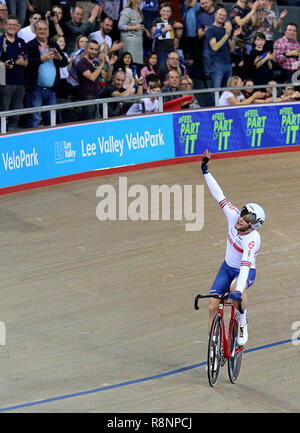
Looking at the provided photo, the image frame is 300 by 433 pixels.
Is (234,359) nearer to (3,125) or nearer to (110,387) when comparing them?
(110,387)

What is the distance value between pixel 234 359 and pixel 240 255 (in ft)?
3.17

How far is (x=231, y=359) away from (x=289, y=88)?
10.1m

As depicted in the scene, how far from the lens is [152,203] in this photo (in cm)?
1350

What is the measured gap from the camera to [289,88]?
17.4m

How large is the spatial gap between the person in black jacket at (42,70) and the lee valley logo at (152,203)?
1641 mm

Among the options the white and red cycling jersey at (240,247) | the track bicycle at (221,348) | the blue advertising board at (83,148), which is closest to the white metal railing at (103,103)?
the blue advertising board at (83,148)

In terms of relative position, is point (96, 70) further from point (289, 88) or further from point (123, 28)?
point (289, 88)

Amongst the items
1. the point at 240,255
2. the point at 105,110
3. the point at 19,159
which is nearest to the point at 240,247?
the point at 240,255

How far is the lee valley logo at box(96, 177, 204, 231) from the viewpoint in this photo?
1296 cm

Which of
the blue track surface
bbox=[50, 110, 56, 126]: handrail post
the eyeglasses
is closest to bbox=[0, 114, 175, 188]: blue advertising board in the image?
bbox=[50, 110, 56, 126]: handrail post

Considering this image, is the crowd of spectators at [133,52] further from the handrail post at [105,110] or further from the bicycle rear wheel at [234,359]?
the bicycle rear wheel at [234,359]

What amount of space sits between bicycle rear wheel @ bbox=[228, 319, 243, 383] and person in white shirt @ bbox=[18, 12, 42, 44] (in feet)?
24.7

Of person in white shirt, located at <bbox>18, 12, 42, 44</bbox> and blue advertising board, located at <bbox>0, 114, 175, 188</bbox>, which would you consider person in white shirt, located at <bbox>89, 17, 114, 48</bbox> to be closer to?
person in white shirt, located at <bbox>18, 12, 42, 44</bbox>

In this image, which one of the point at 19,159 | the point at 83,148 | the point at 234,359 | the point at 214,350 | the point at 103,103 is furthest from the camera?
the point at 103,103
